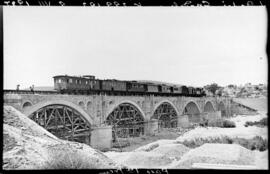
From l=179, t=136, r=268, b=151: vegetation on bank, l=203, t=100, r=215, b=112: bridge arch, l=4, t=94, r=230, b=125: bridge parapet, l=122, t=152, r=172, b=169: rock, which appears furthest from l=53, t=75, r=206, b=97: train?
l=122, t=152, r=172, b=169: rock

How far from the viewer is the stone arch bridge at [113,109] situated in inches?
154

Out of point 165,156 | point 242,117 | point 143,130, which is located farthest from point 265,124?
point 143,130

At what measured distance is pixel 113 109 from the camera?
14.1ft

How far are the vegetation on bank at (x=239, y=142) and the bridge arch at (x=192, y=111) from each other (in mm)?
342

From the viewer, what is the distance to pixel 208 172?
12.3 ft

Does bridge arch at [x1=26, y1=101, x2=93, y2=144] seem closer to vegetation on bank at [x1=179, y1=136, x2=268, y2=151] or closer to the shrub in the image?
the shrub

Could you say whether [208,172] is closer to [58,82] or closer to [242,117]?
[242,117]

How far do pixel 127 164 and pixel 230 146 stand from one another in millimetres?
1523

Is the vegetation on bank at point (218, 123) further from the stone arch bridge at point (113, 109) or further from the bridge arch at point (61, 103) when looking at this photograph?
the bridge arch at point (61, 103)

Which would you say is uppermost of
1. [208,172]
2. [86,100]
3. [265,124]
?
[86,100]

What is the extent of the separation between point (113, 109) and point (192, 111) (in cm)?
127

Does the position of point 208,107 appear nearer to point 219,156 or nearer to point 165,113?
point 165,113

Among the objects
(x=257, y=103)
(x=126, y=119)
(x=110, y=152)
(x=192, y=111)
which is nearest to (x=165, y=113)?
(x=192, y=111)

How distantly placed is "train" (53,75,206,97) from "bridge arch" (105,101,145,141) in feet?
0.82
